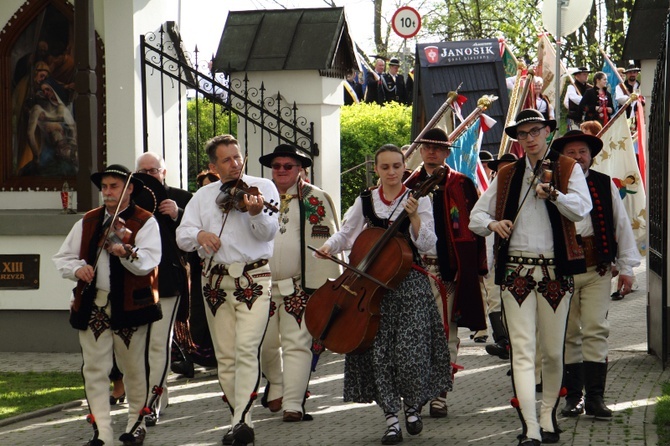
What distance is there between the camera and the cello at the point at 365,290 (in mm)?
7973

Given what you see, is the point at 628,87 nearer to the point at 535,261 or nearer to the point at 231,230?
the point at 535,261

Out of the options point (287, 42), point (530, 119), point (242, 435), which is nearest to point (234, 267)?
point (242, 435)

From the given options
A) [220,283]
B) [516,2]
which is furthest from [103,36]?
[516,2]

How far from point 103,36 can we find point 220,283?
5218 mm

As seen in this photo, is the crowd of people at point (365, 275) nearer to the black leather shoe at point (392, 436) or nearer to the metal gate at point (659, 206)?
the black leather shoe at point (392, 436)

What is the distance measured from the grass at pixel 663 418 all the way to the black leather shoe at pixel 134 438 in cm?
322

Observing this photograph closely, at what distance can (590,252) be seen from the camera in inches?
340

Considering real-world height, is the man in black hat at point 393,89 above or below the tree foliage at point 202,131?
above

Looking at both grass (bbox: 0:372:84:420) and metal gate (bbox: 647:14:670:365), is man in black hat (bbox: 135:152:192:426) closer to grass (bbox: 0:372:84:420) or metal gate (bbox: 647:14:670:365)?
grass (bbox: 0:372:84:420)

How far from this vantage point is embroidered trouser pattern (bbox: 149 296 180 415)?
8773 mm

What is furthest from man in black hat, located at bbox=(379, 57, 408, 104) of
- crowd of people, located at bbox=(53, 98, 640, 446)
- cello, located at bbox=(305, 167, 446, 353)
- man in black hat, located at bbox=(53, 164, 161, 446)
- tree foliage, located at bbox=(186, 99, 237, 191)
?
man in black hat, located at bbox=(53, 164, 161, 446)

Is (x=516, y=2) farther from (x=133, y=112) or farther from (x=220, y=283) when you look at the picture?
(x=220, y=283)

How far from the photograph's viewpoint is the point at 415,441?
8094 millimetres

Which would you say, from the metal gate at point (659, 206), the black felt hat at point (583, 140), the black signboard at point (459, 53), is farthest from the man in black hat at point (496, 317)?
the black signboard at point (459, 53)
